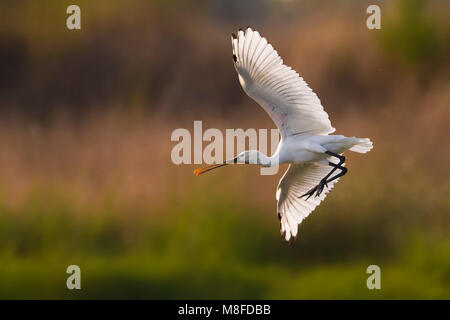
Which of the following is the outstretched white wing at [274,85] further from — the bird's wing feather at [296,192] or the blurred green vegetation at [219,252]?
the blurred green vegetation at [219,252]

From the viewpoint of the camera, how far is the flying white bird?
1147cm

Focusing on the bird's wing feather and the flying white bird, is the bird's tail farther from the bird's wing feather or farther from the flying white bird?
the bird's wing feather

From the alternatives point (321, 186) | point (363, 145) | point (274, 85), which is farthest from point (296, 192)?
point (274, 85)

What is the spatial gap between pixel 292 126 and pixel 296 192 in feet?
3.40

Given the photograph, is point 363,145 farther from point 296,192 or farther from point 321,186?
point 296,192

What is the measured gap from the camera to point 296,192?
42.0 ft

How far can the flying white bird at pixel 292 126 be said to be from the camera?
11469mm

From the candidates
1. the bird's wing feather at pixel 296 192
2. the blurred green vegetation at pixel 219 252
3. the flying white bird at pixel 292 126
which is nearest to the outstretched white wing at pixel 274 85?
the flying white bird at pixel 292 126

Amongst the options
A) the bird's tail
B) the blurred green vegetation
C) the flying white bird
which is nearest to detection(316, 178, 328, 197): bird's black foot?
the flying white bird

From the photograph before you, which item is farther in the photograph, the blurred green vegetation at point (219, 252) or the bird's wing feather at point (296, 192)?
the blurred green vegetation at point (219, 252)

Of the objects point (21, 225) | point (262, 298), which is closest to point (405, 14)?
point (262, 298)

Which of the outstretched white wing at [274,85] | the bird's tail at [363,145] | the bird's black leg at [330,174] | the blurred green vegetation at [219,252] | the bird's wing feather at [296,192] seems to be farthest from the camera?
the blurred green vegetation at [219,252]

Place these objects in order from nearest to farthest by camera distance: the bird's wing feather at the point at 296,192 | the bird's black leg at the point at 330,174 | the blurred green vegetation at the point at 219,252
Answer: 1. the bird's black leg at the point at 330,174
2. the bird's wing feather at the point at 296,192
3. the blurred green vegetation at the point at 219,252
